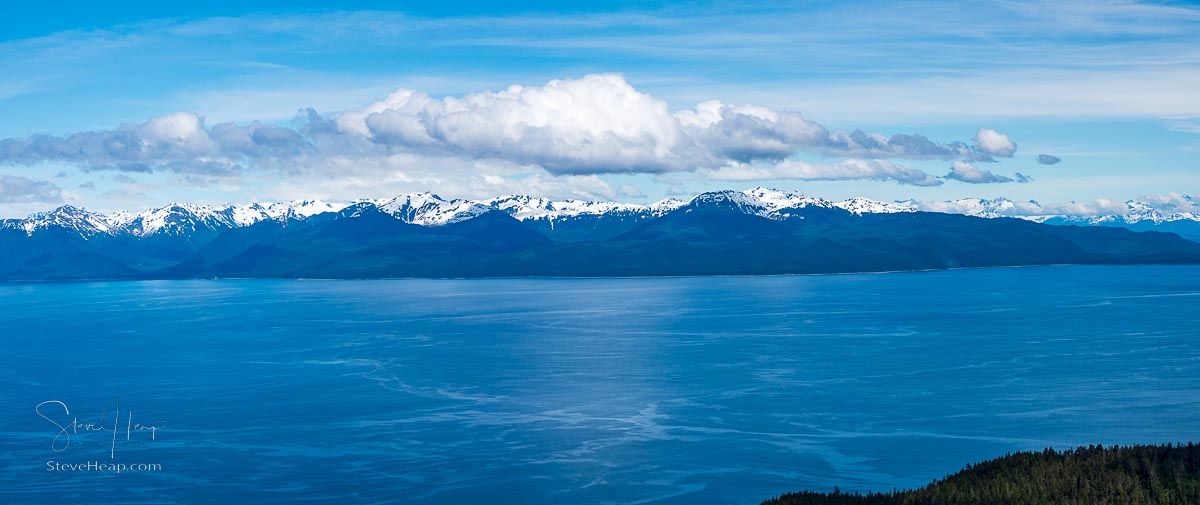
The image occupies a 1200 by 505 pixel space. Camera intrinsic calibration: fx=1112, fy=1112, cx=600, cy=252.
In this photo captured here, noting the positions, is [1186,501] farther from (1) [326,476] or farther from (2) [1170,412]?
(1) [326,476]

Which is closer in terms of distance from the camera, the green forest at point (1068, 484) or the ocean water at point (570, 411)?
the green forest at point (1068, 484)

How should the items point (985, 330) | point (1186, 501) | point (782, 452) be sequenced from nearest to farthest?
point (1186, 501), point (782, 452), point (985, 330)

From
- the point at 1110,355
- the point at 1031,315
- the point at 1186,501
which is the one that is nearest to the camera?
the point at 1186,501

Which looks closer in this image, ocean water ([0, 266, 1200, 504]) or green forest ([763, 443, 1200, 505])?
green forest ([763, 443, 1200, 505])

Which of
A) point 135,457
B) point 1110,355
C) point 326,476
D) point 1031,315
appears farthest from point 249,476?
point 1031,315
